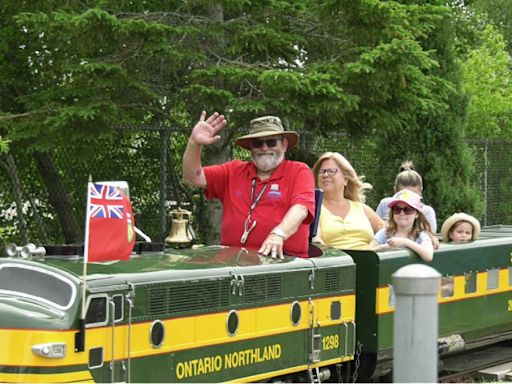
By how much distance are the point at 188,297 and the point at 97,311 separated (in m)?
0.83

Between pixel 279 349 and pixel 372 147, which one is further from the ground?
pixel 372 147

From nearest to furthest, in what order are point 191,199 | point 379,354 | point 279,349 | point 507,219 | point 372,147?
1. point 279,349
2. point 379,354
3. point 191,199
4. point 372,147
5. point 507,219

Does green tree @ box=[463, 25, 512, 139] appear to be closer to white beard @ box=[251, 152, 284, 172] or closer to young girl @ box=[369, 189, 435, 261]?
young girl @ box=[369, 189, 435, 261]

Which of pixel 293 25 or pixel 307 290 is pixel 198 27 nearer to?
pixel 293 25

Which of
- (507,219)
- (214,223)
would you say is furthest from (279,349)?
(507,219)

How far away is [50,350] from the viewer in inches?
218

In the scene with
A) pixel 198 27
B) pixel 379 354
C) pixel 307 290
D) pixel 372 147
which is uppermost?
pixel 198 27

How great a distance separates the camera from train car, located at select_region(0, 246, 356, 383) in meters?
5.63

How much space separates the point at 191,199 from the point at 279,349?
22.0 ft

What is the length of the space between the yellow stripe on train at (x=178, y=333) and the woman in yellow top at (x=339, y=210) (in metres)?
0.68

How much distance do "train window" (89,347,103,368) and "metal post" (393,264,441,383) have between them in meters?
1.96

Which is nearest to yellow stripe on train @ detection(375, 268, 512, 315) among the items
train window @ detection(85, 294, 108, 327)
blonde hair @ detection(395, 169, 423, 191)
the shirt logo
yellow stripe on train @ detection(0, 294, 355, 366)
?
yellow stripe on train @ detection(0, 294, 355, 366)

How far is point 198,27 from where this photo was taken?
1220cm

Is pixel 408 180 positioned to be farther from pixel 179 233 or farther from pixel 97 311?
pixel 97 311
